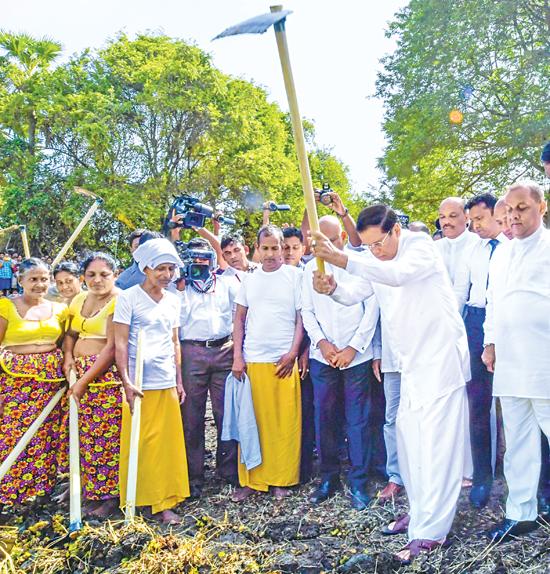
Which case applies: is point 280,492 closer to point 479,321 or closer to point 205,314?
point 205,314

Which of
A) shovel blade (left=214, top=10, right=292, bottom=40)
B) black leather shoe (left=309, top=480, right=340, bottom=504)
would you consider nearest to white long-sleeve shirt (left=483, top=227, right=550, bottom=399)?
black leather shoe (left=309, top=480, right=340, bottom=504)

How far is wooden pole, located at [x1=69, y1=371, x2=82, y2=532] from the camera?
359 centimetres

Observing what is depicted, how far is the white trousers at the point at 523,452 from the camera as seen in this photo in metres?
3.18

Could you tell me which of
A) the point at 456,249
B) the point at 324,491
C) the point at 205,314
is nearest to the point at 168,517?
the point at 324,491

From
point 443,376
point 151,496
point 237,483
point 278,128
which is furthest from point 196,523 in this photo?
point 278,128

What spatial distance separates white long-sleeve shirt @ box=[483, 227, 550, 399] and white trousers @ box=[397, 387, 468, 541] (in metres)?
0.30

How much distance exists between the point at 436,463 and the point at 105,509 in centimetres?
227

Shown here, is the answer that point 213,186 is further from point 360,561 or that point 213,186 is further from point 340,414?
point 360,561

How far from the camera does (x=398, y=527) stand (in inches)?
135

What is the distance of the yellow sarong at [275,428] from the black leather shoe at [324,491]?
0.82 feet

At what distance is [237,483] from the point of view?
14.7 feet

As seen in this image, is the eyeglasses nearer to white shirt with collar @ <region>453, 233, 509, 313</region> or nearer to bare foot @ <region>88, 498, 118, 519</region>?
white shirt with collar @ <region>453, 233, 509, 313</region>

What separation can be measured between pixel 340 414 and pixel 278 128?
20890 mm

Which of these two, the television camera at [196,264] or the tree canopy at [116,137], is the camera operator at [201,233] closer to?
the television camera at [196,264]
